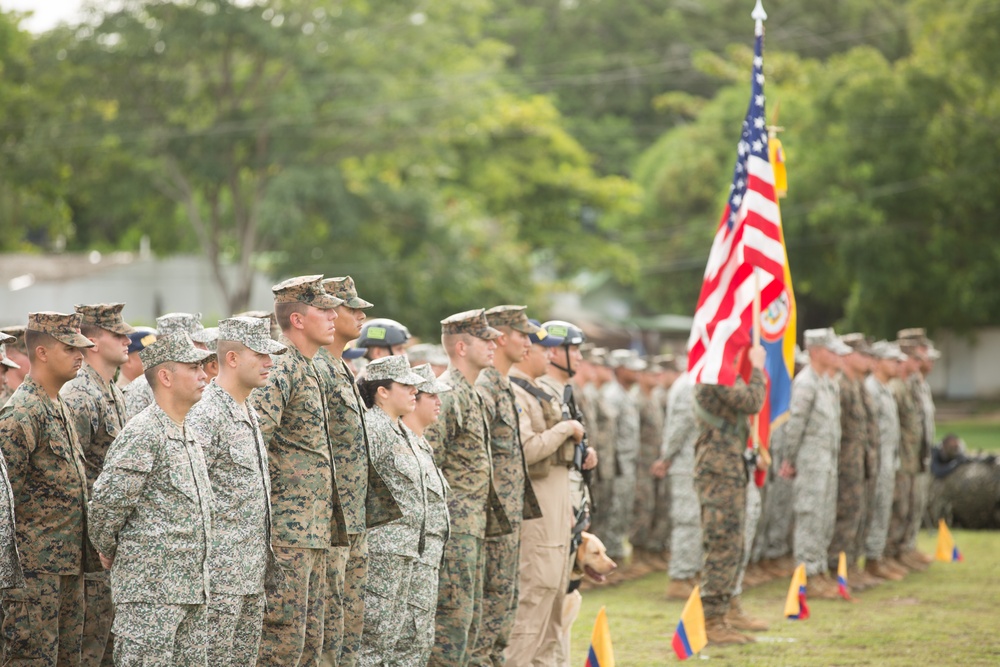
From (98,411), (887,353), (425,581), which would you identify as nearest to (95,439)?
(98,411)

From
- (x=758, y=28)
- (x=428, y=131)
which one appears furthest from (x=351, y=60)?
(x=758, y=28)

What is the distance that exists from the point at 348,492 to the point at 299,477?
35cm

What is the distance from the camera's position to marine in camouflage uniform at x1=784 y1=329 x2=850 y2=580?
1202 centimetres

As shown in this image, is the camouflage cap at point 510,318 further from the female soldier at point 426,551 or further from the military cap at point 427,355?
the military cap at point 427,355

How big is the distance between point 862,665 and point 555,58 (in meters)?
44.6

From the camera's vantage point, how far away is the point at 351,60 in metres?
28.4

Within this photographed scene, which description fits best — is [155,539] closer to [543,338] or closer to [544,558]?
[544,558]

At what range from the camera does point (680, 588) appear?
1202 centimetres

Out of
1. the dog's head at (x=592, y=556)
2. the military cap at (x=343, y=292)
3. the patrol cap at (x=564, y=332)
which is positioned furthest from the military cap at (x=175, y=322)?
the dog's head at (x=592, y=556)

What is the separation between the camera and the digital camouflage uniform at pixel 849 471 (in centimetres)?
1259

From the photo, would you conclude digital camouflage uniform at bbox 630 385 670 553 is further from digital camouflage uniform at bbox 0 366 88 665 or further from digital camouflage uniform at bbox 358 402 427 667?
digital camouflage uniform at bbox 0 366 88 665

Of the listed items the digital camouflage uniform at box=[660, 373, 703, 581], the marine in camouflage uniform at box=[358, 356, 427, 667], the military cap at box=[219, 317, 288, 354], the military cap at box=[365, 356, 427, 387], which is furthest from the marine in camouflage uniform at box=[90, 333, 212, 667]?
the digital camouflage uniform at box=[660, 373, 703, 581]

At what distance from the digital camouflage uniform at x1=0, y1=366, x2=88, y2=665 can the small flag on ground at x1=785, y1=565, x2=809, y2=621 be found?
5922 mm

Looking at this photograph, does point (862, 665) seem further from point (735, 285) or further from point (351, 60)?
point (351, 60)
